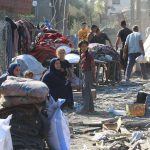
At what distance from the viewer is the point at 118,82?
52.4 feet

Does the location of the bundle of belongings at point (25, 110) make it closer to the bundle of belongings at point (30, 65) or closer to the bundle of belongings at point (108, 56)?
the bundle of belongings at point (30, 65)

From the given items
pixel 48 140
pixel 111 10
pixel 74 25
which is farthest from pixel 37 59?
pixel 111 10

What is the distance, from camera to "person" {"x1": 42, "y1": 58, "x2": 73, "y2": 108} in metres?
10.2

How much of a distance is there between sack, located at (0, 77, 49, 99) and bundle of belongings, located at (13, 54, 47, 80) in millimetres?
6279

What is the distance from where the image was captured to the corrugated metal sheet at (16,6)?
18.8m

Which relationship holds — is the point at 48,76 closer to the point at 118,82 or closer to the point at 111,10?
the point at 118,82

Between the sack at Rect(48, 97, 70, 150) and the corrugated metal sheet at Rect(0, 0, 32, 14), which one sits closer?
the sack at Rect(48, 97, 70, 150)

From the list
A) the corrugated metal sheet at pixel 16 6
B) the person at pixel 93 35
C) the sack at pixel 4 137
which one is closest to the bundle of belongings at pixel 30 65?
the person at pixel 93 35

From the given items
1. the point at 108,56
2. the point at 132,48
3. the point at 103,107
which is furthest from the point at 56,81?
the point at 132,48

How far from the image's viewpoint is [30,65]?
12.9 metres

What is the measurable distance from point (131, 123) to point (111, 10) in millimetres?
70552

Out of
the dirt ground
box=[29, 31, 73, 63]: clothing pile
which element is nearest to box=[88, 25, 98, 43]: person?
the dirt ground

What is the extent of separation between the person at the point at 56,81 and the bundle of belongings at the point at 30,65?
2.39 m

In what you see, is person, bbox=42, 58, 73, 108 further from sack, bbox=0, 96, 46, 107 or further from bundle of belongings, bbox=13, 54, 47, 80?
sack, bbox=0, 96, 46, 107
